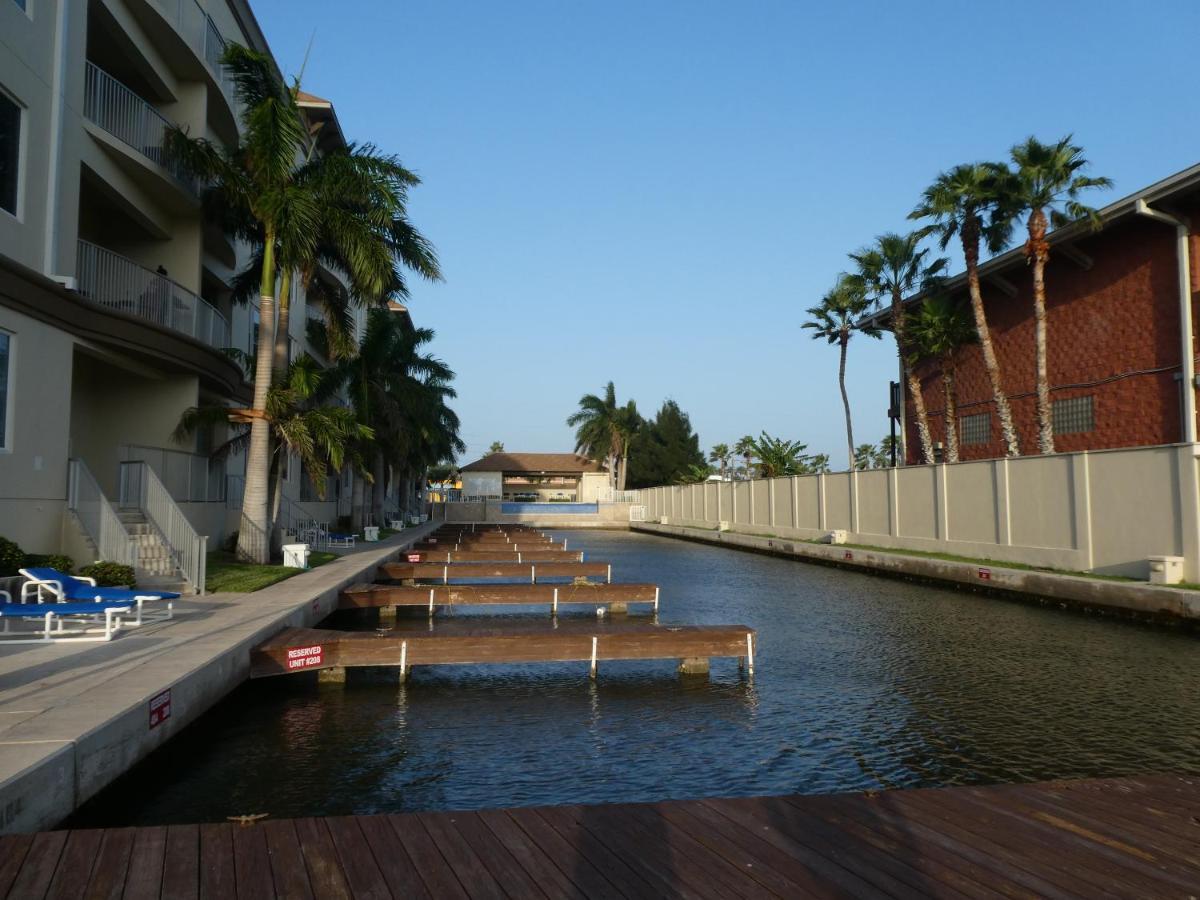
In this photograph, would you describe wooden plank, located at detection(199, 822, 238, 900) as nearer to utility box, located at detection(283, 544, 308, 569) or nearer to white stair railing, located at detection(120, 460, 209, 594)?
white stair railing, located at detection(120, 460, 209, 594)

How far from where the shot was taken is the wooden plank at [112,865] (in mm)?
4332

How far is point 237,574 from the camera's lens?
59.3ft

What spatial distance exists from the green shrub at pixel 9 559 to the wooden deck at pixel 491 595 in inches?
203

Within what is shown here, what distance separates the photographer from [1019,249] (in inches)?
1204

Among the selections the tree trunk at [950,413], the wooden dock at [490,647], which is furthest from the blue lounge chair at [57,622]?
the tree trunk at [950,413]

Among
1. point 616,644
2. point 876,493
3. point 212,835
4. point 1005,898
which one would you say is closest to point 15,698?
point 212,835

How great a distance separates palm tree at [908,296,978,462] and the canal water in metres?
23.0

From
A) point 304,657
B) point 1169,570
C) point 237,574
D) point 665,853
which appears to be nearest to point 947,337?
point 1169,570

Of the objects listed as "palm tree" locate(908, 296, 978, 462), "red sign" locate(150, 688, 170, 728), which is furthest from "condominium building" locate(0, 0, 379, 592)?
"palm tree" locate(908, 296, 978, 462)

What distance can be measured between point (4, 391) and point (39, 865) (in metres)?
11.8

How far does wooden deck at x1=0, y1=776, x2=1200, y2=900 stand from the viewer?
436 cm

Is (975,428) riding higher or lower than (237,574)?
higher

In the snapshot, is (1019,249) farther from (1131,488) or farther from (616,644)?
(616,644)

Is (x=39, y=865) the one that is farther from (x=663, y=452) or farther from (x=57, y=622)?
(x=663, y=452)
